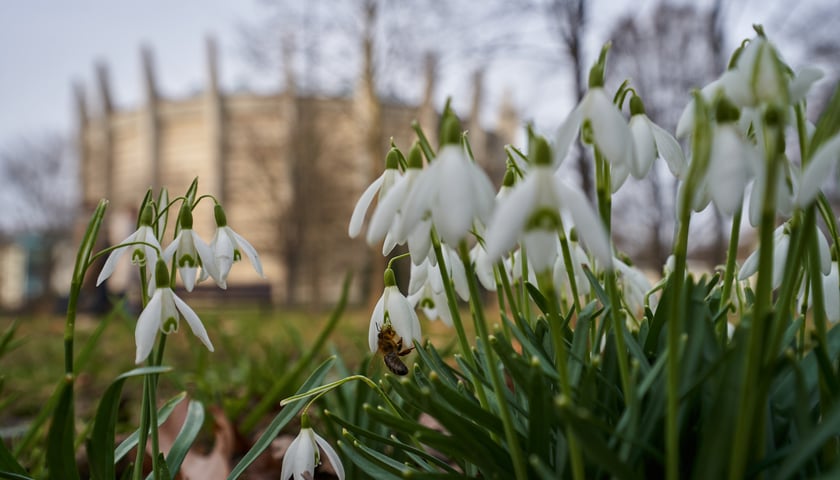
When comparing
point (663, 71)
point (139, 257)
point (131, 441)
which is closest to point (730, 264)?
point (139, 257)

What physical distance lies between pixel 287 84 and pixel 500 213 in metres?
9.49

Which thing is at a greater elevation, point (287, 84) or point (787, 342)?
point (287, 84)

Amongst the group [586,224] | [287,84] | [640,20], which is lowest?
[586,224]

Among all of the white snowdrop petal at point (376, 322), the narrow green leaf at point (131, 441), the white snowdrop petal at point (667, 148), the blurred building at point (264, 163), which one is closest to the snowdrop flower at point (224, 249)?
the white snowdrop petal at point (376, 322)

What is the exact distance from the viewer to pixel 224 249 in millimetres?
801

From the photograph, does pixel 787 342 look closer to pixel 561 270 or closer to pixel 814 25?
pixel 561 270

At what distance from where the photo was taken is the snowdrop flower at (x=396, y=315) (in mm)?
772

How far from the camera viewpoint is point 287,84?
9.42m

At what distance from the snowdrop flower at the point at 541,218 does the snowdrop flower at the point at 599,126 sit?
0.08 m

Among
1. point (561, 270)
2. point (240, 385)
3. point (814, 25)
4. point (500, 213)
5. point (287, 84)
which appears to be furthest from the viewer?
point (287, 84)

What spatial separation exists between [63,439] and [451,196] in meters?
0.50

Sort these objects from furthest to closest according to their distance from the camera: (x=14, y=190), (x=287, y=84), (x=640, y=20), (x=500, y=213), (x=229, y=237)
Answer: (x=14, y=190), (x=287, y=84), (x=640, y=20), (x=229, y=237), (x=500, y=213)

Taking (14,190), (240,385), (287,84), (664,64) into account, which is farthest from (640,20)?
(14,190)

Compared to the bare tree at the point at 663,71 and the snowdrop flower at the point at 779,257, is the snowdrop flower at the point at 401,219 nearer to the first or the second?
the snowdrop flower at the point at 779,257
